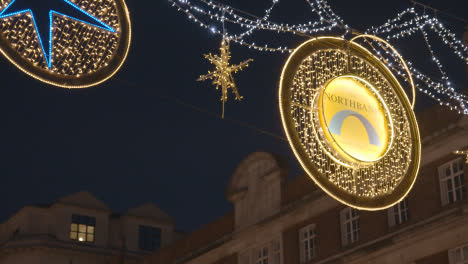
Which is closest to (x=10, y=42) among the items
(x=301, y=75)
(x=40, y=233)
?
(x=301, y=75)

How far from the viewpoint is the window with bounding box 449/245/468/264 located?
24.7 m

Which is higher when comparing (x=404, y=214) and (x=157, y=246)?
(x=157, y=246)

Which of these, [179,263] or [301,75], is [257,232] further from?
[301,75]

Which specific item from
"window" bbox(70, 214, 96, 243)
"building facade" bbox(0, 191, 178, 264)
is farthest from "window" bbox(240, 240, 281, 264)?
"window" bbox(70, 214, 96, 243)

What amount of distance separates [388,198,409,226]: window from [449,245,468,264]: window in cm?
246

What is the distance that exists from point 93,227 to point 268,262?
17.8m

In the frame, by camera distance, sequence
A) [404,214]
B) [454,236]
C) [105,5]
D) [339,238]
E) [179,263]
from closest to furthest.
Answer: [105,5], [454,236], [404,214], [339,238], [179,263]

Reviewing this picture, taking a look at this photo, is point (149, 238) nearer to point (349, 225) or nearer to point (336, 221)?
point (336, 221)

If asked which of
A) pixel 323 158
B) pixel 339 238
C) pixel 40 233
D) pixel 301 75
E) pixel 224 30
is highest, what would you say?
pixel 40 233

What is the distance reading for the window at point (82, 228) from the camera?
154 feet

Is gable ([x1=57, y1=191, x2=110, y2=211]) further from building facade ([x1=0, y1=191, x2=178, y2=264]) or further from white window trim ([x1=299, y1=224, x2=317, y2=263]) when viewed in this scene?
white window trim ([x1=299, y1=224, x2=317, y2=263])

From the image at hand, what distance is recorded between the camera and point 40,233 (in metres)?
46.2

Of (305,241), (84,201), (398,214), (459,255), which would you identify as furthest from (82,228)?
(459,255)

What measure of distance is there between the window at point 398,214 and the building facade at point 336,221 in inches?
1.3
